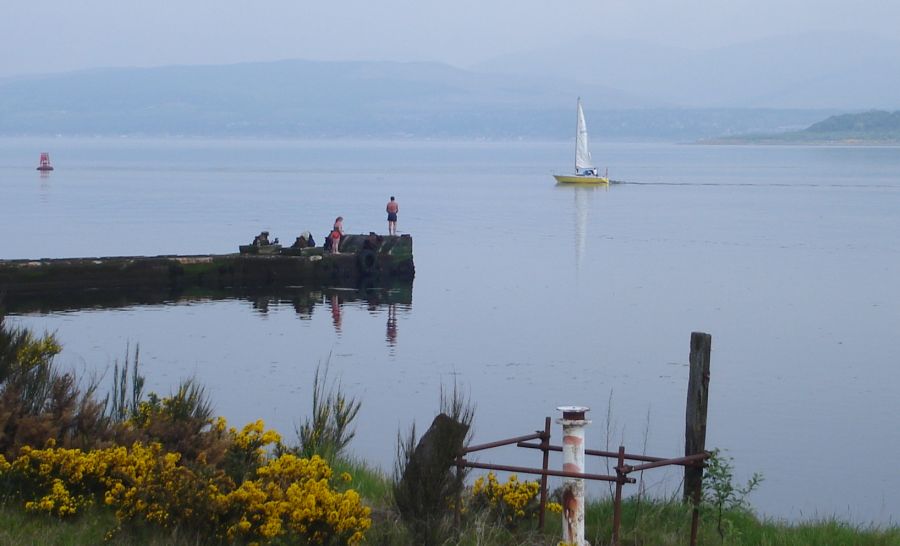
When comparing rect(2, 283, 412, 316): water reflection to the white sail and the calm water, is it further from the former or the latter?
the white sail

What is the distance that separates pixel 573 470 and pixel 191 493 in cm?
281

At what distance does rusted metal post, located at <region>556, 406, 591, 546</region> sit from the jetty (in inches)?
958

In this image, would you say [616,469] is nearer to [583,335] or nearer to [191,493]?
[191,493]

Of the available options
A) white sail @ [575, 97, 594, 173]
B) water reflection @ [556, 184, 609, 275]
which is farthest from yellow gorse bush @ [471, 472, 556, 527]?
white sail @ [575, 97, 594, 173]

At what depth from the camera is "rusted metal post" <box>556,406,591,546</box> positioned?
10492mm

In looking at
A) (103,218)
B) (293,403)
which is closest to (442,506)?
(293,403)

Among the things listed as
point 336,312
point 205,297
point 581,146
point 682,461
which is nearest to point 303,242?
point 205,297

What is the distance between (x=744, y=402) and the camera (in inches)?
936

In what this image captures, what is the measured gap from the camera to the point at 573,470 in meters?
10.5

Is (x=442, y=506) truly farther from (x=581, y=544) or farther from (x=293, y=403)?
(x=293, y=403)

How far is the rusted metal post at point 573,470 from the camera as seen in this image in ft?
34.4

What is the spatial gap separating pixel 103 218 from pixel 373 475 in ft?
204

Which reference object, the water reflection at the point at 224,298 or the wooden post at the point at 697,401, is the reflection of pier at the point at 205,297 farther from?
the wooden post at the point at 697,401

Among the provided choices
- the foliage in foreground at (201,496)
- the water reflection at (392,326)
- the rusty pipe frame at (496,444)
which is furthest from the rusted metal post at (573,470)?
the water reflection at (392,326)
